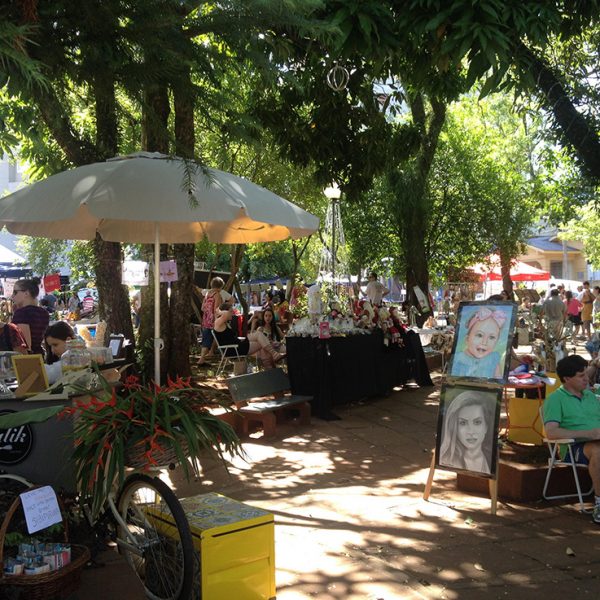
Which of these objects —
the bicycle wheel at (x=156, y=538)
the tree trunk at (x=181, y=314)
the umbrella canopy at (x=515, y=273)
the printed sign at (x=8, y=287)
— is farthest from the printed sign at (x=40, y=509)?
the umbrella canopy at (x=515, y=273)

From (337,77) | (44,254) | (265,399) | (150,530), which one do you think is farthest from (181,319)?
(44,254)

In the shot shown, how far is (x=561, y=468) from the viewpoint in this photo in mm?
5527

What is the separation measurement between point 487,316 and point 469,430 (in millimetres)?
865

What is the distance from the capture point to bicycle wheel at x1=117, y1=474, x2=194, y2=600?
131 inches

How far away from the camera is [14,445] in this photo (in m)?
3.91

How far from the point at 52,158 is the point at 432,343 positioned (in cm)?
922

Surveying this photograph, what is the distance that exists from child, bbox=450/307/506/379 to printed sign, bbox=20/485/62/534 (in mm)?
3121

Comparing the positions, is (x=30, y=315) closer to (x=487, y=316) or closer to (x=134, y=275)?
(x=134, y=275)

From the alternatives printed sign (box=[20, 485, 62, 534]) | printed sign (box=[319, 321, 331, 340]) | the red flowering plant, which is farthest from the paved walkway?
printed sign (box=[319, 321, 331, 340])

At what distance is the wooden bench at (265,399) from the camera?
7.63 meters

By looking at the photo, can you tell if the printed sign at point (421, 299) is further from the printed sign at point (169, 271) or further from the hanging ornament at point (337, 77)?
the printed sign at point (169, 271)

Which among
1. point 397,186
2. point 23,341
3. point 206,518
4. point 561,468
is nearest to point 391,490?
point 561,468

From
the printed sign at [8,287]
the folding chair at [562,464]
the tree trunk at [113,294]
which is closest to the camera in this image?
the folding chair at [562,464]

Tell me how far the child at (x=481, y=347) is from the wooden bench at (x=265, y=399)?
269 centimetres
